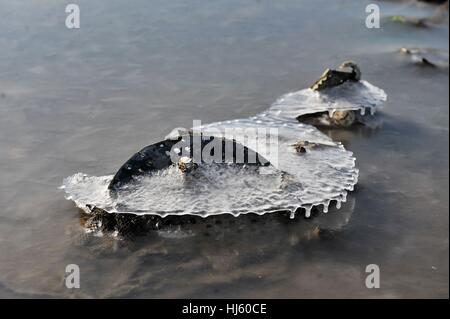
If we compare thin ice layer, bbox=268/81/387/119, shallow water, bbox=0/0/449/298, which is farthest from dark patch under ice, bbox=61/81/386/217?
thin ice layer, bbox=268/81/387/119

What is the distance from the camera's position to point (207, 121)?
20.2 ft

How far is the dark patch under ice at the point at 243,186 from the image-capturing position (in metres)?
4.51

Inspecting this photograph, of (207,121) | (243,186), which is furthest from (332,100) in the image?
(243,186)

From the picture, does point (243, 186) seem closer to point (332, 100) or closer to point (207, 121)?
point (207, 121)

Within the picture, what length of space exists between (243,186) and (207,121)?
1.60m

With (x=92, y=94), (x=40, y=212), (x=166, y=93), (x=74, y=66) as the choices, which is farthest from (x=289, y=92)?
(x=40, y=212)

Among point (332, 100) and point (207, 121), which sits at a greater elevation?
point (332, 100)

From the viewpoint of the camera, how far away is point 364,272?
4219 mm

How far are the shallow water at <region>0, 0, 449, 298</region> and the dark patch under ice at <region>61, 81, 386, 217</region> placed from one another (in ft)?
0.56

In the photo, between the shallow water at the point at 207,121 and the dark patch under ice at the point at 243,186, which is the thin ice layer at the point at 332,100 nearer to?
the shallow water at the point at 207,121

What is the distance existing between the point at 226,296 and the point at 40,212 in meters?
1.80

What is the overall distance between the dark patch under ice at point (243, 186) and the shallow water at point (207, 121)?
0.56 feet
